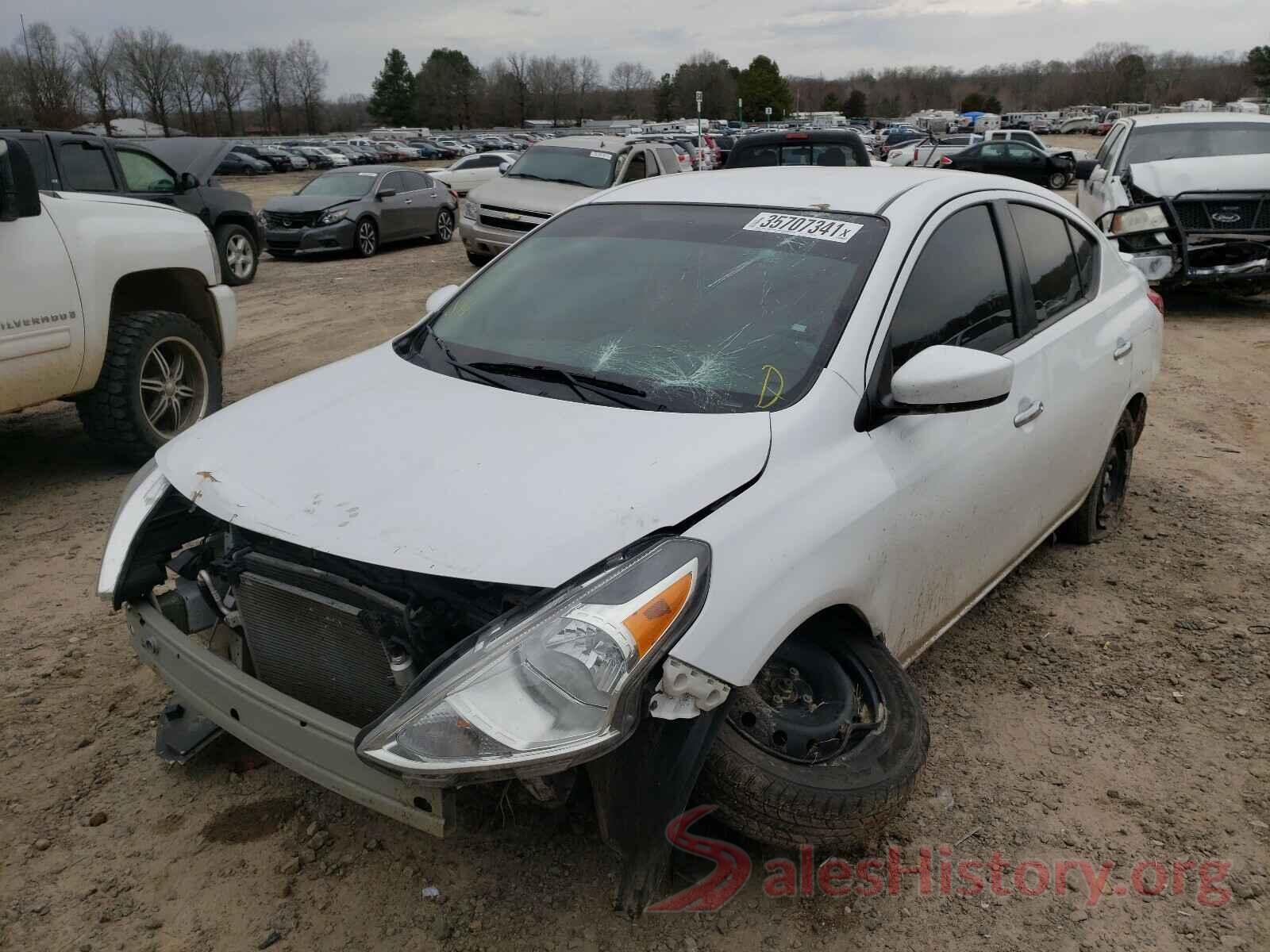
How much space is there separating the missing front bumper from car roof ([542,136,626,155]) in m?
12.2

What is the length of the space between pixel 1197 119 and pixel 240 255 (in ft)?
38.4

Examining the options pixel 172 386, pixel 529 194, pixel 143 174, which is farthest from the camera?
pixel 529 194

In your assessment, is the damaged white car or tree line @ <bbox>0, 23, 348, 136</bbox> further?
tree line @ <bbox>0, 23, 348, 136</bbox>

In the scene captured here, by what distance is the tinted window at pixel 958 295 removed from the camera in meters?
2.83

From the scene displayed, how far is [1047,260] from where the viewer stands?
368 cm

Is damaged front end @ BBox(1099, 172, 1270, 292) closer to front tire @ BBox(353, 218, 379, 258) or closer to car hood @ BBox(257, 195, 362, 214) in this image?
front tire @ BBox(353, 218, 379, 258)

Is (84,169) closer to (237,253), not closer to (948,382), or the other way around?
(237,253)

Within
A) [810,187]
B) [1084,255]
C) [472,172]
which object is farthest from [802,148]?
[472,172]

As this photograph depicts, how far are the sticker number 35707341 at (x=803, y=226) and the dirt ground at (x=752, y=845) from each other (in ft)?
5.06

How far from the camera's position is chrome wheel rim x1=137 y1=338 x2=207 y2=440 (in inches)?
222

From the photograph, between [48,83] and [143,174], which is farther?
[48,83]

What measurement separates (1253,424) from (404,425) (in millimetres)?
6072

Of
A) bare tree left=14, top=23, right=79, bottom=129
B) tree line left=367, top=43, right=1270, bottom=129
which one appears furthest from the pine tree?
bare tree left=14, top=23, right=79, bottom=129

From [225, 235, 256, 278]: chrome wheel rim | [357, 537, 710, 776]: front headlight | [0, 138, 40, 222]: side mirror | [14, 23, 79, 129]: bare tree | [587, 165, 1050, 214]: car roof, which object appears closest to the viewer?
[357, 537, 710, 776]: front headlight
